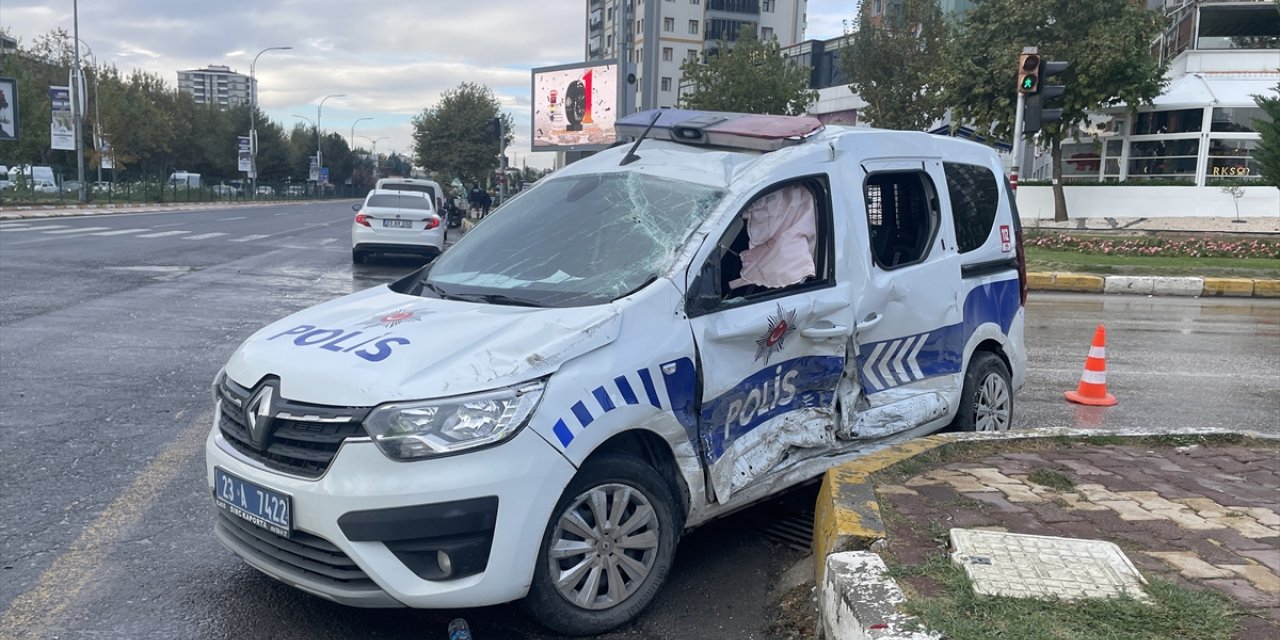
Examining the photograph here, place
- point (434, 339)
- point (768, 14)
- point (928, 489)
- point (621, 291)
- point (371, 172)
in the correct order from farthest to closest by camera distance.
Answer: point (371, 172), point (768, 14), point (928, 489), point (621, 291), point (434, 339)

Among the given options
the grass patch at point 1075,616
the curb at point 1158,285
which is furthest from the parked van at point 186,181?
the grass patch at point 1075,616

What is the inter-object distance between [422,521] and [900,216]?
3.23 m

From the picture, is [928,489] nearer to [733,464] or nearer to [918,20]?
[733,464]

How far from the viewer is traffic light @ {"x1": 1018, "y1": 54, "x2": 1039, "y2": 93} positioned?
13703 mm

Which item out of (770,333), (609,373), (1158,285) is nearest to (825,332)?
(770,333)

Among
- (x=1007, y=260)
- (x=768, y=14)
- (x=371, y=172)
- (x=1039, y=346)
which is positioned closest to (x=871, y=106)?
(x=1039, y=346)

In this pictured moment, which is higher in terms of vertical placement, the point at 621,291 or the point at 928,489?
the point at 621,291

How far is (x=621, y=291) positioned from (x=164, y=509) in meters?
2.52

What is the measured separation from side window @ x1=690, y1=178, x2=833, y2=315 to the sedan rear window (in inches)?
592

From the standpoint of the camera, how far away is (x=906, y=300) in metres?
4.92

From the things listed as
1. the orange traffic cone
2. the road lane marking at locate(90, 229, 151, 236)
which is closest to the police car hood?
Answer: the orange traffic cone

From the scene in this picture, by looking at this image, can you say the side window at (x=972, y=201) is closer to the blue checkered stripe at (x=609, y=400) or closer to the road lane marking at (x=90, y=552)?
the blue checkered stripe at (x=609, y=400)

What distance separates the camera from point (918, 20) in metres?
34.0

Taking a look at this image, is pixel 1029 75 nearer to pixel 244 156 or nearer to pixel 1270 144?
pixel 1270 144
